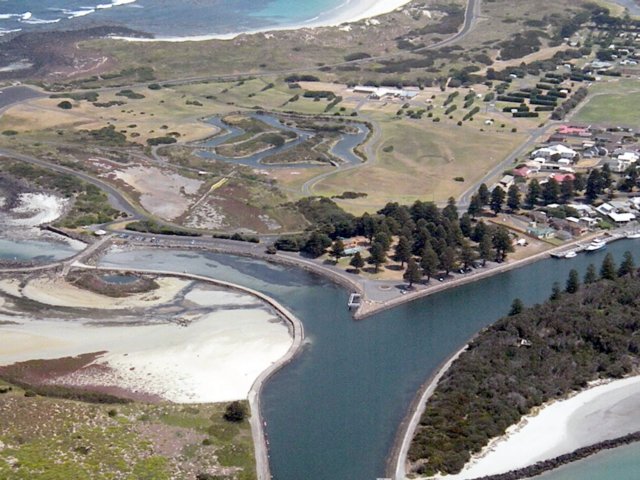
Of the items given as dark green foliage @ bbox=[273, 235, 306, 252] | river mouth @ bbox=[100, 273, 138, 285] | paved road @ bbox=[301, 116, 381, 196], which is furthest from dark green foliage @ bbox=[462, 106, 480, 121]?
river mouth @ bbox=[100, 273, 138, 285]

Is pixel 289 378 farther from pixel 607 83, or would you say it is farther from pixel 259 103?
pixel 607 83

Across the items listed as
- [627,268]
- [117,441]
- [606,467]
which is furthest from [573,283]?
[117,441]

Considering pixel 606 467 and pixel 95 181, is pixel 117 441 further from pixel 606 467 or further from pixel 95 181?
pixel 95 181

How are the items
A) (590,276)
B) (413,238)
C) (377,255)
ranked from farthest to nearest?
1. (413,238)
2. (377,255)
3. (590,276)

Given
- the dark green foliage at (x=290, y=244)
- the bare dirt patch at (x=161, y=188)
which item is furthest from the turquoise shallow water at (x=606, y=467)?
the bare dirt patch at (x=161, y=188)

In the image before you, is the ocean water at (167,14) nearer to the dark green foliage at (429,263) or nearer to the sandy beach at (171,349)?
the dark green foliage at (429,263)
